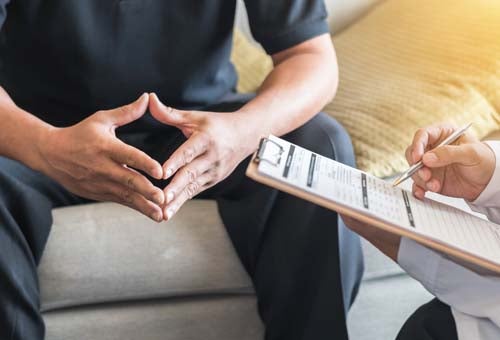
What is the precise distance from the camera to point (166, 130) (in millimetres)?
1035

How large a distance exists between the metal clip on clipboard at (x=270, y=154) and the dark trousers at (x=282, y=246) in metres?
0.27

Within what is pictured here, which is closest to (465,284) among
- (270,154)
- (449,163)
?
(449,163)

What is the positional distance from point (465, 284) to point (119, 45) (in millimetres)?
608

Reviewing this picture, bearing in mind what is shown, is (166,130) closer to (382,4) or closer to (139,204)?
(139,204)

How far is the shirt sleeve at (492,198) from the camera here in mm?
716

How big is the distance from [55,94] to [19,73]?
6 centimetres

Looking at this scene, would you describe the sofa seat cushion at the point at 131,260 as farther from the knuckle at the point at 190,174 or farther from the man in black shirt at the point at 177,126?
the knuckle at the point at 190,174

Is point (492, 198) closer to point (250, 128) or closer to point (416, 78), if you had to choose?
point (250, 128)

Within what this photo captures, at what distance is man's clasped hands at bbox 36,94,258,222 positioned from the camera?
73 centimetres

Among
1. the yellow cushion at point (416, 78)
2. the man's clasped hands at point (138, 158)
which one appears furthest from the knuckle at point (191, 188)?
the yellow cushion at point (416, 78)

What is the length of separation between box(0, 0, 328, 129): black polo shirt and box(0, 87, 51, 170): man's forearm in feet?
0.52

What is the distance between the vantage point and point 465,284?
70cm

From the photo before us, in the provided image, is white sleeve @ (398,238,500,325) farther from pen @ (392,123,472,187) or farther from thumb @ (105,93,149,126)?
thumb @ (105,93,149,126)

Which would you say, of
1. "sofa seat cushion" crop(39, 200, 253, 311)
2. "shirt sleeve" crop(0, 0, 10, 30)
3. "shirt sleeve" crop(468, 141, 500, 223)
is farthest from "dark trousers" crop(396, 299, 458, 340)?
"shirt sleeve" crop(0, 0, 10, 30)
